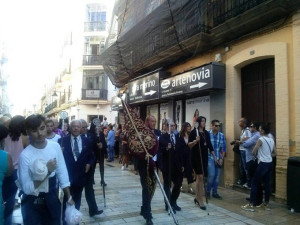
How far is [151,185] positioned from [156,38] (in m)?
7.84

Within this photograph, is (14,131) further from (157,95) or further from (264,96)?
(157,95)

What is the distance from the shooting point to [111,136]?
15305 millimetres

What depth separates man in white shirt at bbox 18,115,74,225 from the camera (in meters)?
2.93

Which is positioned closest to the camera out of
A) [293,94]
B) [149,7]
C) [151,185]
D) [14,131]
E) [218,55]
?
[14,131]

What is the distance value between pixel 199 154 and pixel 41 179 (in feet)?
13.5

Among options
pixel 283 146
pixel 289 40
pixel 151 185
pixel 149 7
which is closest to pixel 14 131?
pixel 151 185

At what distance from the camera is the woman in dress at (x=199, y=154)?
6.31 meters

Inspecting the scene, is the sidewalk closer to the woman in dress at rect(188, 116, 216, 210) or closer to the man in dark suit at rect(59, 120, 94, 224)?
the woman in dress at rect(188, 116, 216, 210)

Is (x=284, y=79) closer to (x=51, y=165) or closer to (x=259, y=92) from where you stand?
(x=259, y=92)

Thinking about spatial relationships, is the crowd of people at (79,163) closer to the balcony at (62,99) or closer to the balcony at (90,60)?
the balcony at (90,60)

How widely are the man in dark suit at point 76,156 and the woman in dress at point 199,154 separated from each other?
98.9 inches

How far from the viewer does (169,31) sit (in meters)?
10.8

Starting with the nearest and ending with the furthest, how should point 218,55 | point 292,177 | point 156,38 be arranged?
point 292,177
point 218,55
point 156,38

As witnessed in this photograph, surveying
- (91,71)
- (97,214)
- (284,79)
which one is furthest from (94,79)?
(97,214)
